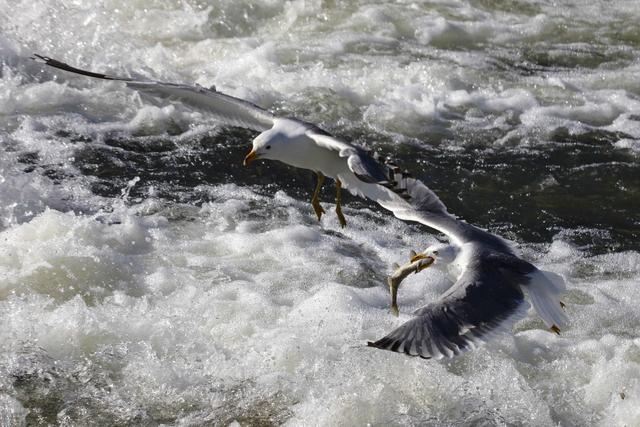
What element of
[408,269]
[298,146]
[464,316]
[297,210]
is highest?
[298,146]

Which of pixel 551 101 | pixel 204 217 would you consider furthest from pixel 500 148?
pixel 204 217

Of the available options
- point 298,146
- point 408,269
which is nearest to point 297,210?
point 298,146

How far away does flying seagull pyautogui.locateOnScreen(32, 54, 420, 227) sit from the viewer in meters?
4.57

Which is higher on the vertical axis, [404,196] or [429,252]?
[404,196]

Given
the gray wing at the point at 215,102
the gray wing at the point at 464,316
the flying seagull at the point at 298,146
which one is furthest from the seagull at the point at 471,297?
the gray wing at the point at 215,102

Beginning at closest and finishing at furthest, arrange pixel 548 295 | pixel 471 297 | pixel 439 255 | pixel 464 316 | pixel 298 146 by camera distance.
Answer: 1. pixel 464 316
2. pixel 471 297
3. pixel 548 295
4. pixel 439 255
5. pixel 298 146

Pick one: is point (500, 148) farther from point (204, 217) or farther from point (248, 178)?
point (204, 217)

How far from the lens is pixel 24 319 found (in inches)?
185

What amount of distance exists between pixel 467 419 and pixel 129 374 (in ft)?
4.82

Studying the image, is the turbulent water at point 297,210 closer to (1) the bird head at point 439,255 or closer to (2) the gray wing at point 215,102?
(2) the gray wing at point 215,102

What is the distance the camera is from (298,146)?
502 cm

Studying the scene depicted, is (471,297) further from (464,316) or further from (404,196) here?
(404,196)

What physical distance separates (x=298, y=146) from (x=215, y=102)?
75 centimetres

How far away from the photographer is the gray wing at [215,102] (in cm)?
534
